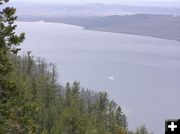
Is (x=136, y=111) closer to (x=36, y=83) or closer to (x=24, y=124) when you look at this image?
(x=36, y=83)

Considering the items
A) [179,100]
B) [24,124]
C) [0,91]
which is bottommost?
[24,124]

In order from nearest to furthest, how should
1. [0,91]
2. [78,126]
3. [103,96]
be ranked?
[0,91] → [78,126] → [103,96]

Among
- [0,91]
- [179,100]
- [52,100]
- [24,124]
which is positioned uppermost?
[179,100]

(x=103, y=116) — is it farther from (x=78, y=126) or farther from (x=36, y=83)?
(x=78, y=126)

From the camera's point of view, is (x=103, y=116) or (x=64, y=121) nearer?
(x=64, y=121)

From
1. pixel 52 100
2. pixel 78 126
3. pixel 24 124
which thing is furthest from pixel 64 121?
pixel 24 124

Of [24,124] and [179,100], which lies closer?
[24,124]

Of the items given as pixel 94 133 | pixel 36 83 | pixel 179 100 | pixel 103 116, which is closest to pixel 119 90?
pixel 179 100

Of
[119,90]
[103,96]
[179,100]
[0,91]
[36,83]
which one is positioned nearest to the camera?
[0,91]

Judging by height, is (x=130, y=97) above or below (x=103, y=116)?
above
